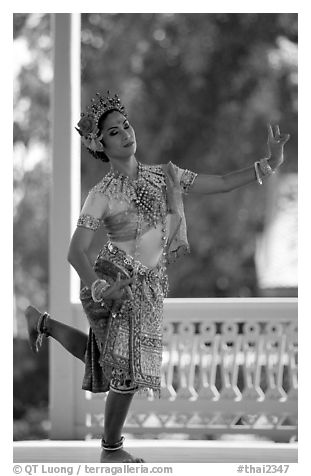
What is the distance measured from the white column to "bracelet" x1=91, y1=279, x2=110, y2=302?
1623 millimetres

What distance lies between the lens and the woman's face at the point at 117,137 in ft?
10.5

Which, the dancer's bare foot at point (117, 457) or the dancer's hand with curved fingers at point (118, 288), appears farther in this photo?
the dancer's bare foot at point (117, 457)

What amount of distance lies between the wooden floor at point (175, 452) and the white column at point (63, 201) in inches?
14.6

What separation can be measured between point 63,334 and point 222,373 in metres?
1.69

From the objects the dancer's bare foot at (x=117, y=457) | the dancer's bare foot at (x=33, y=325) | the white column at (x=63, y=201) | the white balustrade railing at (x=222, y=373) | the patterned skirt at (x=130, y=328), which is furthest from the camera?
the white balustrade railing at (x=222, y=373)

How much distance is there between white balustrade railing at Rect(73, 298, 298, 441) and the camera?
472 cm

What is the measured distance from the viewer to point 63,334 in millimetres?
3346

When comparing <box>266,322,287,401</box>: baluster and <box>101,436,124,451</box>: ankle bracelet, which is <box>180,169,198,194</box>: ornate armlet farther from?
<box>266,322,287,401</box>: baluster

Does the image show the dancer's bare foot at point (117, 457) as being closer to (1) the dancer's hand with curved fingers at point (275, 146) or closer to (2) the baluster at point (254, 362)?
(1) the dancer's hand with curved fingers at point (275, 146)

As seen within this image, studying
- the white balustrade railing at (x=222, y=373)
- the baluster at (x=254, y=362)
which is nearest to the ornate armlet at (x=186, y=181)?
the white balustrade railing at (x=222, y=373)

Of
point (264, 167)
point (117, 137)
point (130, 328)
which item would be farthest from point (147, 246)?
point (264, 167)

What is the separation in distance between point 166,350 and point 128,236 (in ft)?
5.98

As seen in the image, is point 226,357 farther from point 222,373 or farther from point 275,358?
point 275,358
